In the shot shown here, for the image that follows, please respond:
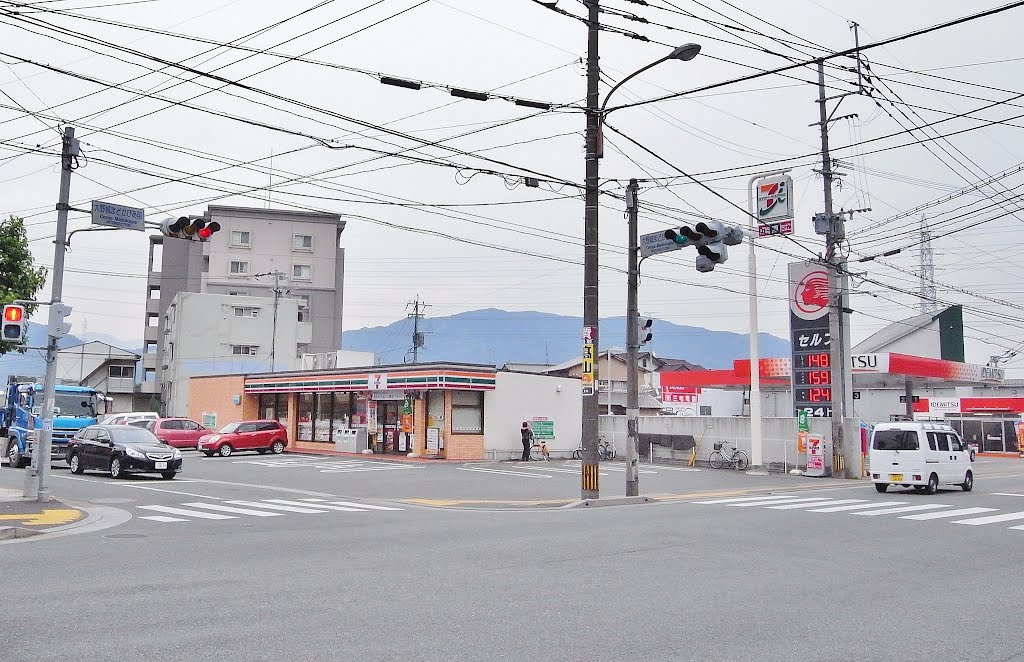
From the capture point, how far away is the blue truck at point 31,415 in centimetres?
2881

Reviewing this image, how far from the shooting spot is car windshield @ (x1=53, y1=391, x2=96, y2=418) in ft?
107

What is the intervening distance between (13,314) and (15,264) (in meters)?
5.96

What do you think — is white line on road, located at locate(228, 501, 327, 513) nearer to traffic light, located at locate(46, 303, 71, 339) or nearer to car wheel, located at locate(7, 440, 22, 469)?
traffic light, located at locate(46, 303, 71, 339)

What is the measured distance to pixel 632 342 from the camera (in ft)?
73.6

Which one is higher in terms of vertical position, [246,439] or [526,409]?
[526,409]

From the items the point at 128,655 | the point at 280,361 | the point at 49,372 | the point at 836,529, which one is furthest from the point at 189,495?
the point at 280,361

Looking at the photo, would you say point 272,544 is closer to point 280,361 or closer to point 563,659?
point 563,659

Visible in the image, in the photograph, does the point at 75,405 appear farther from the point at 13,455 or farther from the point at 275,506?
the point at 275,506

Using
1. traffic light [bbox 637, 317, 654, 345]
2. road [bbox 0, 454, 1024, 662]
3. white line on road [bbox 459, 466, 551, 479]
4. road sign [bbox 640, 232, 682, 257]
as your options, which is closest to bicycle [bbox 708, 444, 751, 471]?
white line on road [bbox 459, 466, 551, 479]

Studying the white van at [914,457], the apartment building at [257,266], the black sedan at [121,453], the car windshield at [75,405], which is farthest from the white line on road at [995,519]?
the apartment building at [257,266]

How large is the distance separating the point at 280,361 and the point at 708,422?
4138 centimetres

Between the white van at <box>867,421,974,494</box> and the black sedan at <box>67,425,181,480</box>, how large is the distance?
19.9 meters

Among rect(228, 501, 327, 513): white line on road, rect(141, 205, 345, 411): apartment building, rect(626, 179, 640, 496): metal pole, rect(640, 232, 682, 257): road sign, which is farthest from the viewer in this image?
rect(141, 205, 345, 411): apartment building

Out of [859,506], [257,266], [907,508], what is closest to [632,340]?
[859,506]
